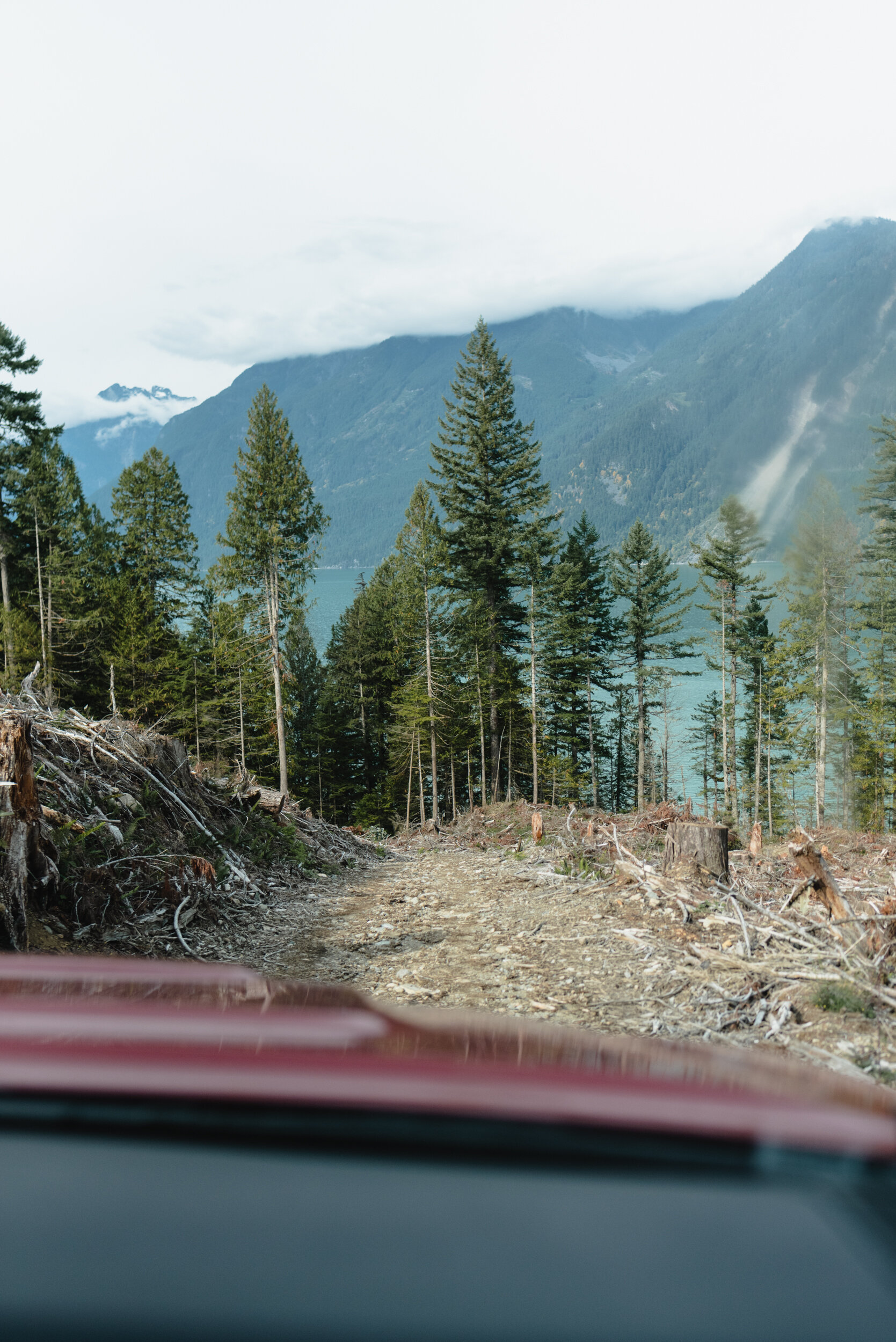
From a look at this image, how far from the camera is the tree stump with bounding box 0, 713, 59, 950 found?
→ 5.12 metres

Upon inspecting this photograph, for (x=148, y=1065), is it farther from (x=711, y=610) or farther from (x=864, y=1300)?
(x=711, y=610)

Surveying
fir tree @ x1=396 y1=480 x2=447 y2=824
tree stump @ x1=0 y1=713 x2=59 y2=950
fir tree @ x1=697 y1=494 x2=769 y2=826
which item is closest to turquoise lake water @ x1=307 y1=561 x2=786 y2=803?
fir tree @ x1=697 y1=494 x2=769 y2=826

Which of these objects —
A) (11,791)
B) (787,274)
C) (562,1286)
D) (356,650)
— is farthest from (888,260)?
(562,1286)

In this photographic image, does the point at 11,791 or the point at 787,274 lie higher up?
the point at 787,274

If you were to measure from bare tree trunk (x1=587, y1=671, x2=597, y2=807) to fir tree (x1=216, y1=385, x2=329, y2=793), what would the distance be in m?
18.7

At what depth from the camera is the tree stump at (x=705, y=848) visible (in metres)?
8.38

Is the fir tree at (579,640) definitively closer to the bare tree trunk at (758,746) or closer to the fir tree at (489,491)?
the fir tree at (489,491)

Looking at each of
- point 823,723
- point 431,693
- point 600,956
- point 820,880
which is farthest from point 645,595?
point 600,956

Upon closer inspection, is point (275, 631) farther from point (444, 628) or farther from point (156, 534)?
point (156, 534)

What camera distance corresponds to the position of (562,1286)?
2.27ft

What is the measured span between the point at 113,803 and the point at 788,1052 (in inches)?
251

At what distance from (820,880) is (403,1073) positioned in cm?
681

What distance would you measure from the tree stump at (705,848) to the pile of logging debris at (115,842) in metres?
4.87

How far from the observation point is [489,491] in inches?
1353
